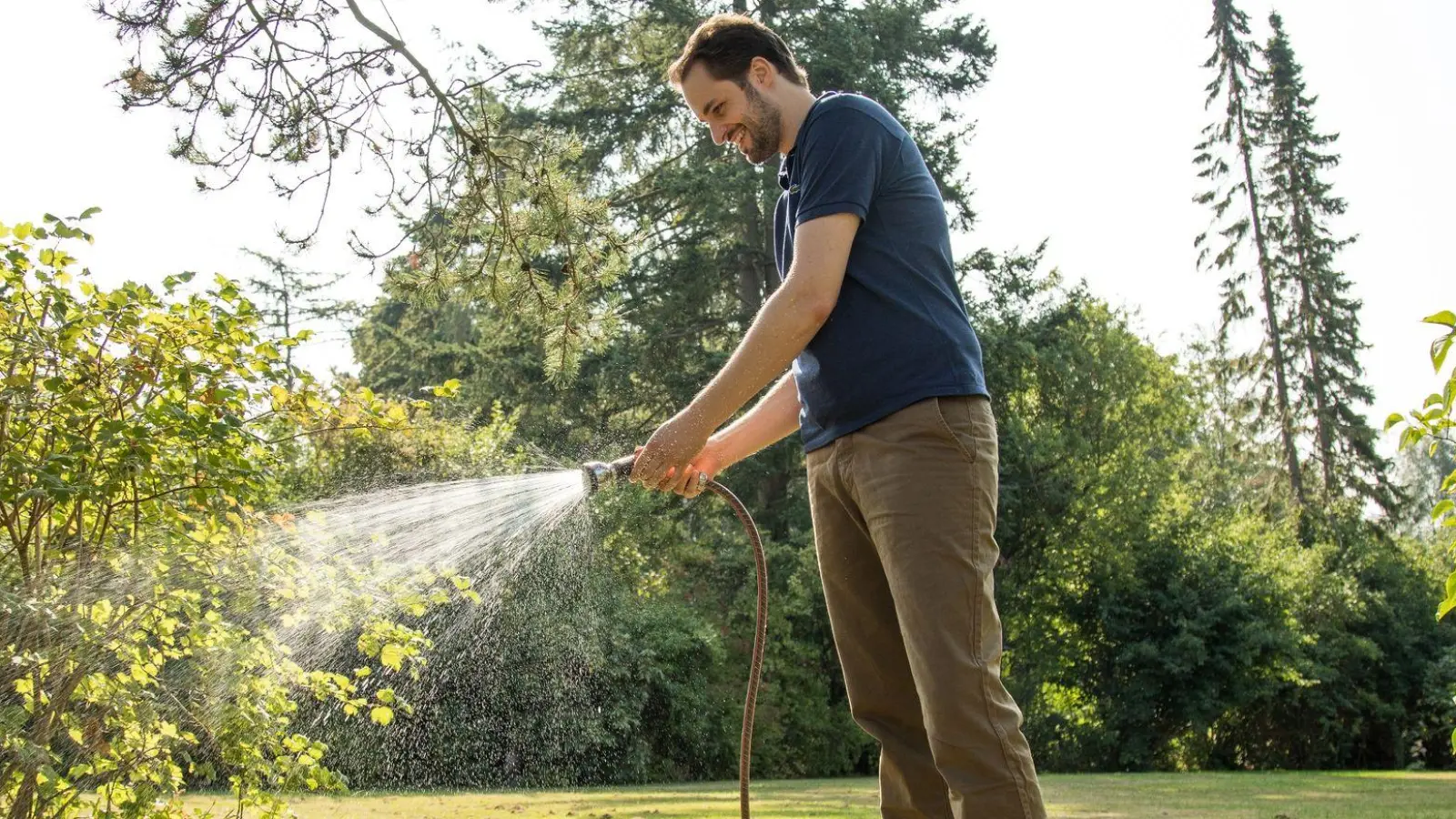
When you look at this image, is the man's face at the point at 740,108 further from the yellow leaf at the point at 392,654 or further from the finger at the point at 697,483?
the yellow leaf at the point at 392,654

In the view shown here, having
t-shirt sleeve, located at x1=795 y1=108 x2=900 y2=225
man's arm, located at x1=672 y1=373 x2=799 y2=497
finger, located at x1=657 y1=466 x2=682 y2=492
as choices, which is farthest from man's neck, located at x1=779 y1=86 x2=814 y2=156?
finger, located at x1=657 y1=466 x2=682 y2=492

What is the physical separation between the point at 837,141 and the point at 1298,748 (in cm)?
1902

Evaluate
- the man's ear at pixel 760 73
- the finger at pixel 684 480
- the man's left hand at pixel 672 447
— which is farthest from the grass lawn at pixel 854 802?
the man's ear at pixel 760 73

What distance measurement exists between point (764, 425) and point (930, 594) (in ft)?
2.79

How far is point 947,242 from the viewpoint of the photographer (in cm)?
267

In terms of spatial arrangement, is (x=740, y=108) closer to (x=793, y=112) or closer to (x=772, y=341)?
(x=793, y=112)

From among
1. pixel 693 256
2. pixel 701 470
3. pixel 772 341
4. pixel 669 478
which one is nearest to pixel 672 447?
pixel 669 478

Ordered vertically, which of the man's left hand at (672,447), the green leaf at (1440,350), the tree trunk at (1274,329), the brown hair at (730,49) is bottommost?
the man's left hand at (672,447)

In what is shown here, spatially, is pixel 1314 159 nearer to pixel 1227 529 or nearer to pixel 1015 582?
pixel 1227 529

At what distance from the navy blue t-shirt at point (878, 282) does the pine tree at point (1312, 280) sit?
22.6 m

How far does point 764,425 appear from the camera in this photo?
3111 mm

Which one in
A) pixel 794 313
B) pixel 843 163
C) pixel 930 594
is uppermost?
pixel 843 163

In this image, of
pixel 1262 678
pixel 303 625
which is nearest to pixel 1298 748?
pixel 1262 678

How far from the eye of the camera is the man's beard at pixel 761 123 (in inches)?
107
